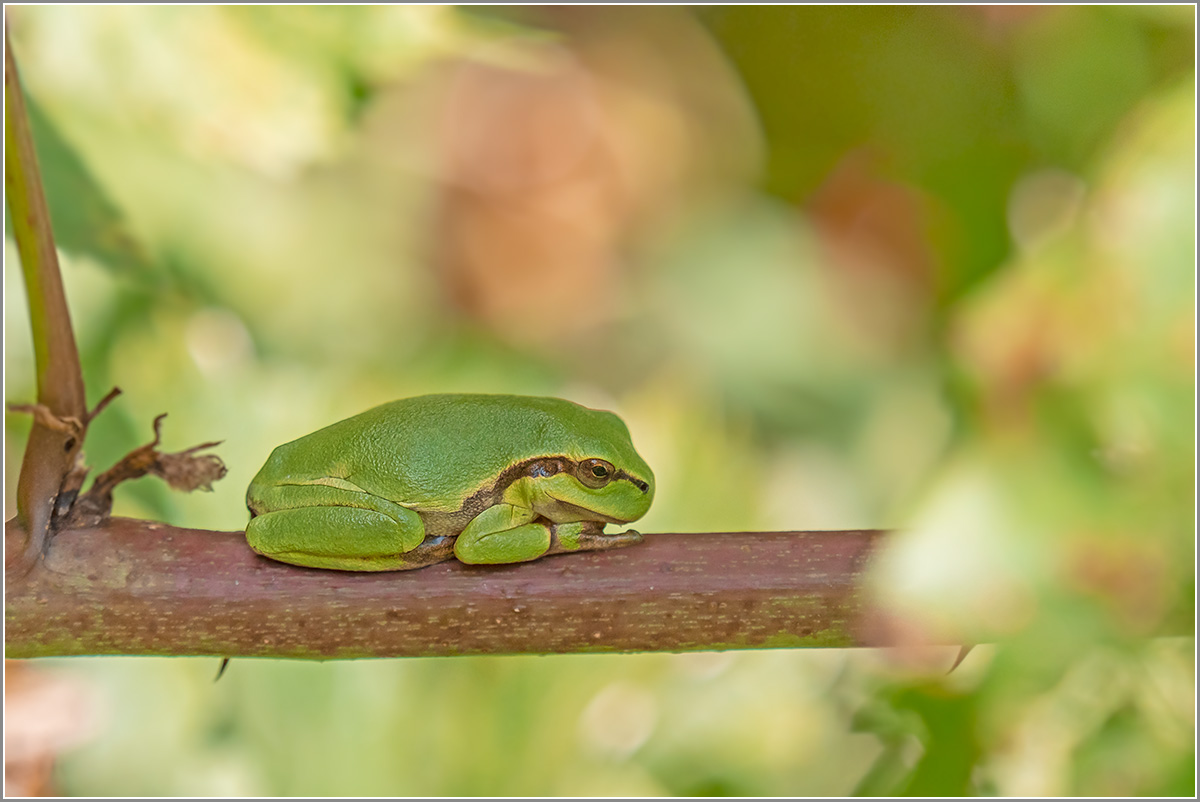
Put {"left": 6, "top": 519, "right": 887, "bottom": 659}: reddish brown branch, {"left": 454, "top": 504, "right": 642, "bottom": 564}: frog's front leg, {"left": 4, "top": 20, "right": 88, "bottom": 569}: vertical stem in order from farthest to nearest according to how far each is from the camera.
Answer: {"left": 454, "top": 504, "right": 642, "bottom": 564}: frog's front leg, {"left": 6, "top": 519, "right": 887, "bottom": 659}: reddish brown branch, {"left": 4, "top": 20, "right": 88, "bottom": 569}: vertical stem

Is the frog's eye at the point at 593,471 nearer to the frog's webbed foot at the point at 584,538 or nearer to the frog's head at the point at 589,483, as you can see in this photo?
the frog's head at the point at 589,483

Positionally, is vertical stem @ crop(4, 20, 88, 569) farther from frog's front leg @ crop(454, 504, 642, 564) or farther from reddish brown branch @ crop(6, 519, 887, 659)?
frog's front leg @ crop(454, 504, 642, 564)

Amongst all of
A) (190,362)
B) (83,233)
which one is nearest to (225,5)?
(83,233)

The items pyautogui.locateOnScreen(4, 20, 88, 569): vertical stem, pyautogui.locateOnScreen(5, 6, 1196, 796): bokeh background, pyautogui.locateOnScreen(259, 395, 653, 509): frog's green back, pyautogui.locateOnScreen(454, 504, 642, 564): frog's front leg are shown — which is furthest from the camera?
pyautogui.locateOnScreen(5, 6, 1196, 796): bokeh background

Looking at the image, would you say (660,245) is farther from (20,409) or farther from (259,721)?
(20,409)

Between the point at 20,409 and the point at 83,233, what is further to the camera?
the point at 83,233

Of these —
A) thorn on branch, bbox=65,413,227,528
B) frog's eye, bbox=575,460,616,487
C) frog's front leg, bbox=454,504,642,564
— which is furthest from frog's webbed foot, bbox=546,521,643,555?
thorn on branch, bbox=65,413,227,528

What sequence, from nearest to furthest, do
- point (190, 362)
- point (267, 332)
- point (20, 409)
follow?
point (20, 409), point (190, 362), point (267, 332)
